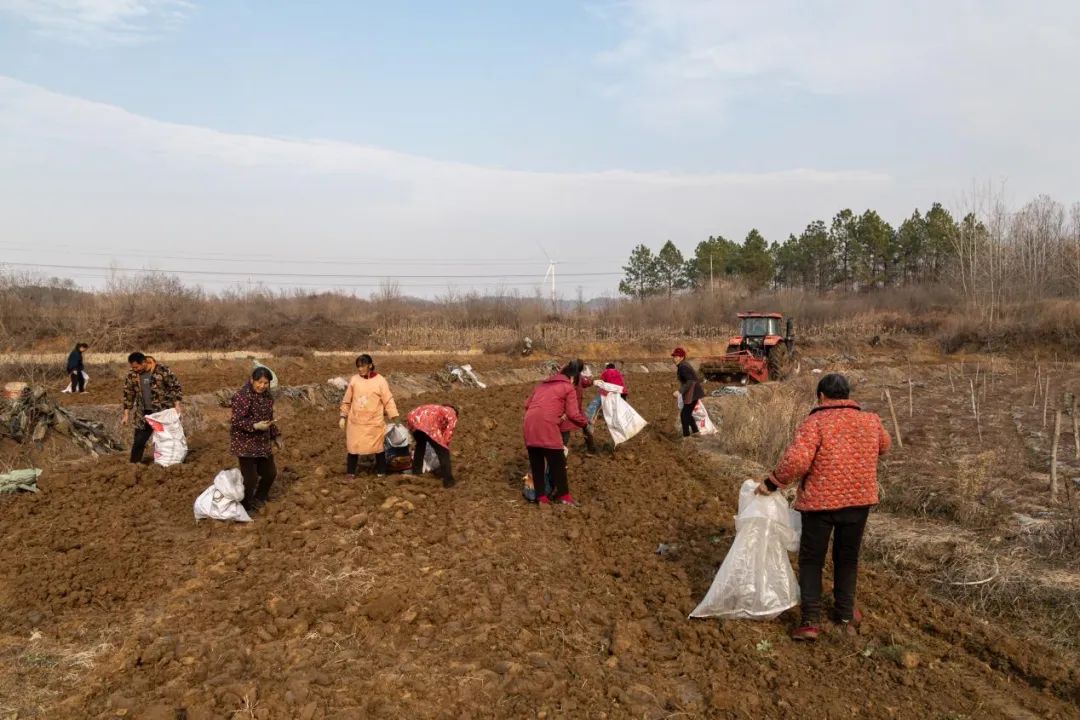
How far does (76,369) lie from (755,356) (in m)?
15.4

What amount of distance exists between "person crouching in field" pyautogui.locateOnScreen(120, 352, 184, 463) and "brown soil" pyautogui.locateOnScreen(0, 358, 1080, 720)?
89 cm

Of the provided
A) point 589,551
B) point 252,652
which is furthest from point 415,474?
point 252,652

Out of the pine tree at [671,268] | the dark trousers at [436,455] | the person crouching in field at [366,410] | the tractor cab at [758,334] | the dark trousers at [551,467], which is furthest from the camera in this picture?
the pine tree at [671,268]

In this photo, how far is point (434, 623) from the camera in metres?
4.56

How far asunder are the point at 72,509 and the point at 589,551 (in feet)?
16.5

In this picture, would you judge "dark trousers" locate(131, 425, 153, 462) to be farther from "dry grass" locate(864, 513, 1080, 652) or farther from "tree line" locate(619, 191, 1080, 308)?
"tree line" locate(619, 191, 1080, 308)

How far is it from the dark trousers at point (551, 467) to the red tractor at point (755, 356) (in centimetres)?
1161

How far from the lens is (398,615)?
464cm

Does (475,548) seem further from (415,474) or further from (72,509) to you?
(72,509)

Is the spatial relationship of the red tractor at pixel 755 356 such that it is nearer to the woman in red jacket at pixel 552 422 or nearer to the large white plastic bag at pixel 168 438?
the woman in red jacket at pixel 552 422

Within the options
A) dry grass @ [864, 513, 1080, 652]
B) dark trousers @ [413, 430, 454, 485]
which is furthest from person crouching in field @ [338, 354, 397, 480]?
dry grass @ [864, 513, 1080, 652]

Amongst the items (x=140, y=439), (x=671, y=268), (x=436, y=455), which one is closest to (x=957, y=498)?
(x=436, y=455)

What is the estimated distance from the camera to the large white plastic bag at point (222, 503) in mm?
6426

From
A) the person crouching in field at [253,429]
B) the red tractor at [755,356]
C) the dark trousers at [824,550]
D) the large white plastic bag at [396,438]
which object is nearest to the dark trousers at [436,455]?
the large white plastic bag at [396,438]
